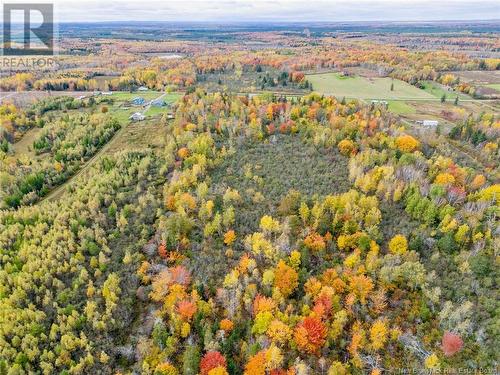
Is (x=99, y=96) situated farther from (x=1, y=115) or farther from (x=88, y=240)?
(x=88, y=240)

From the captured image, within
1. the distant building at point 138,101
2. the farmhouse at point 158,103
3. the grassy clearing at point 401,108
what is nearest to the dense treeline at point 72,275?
the farmhouse at point 158,103

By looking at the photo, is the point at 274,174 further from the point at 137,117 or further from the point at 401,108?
the point at 401,108

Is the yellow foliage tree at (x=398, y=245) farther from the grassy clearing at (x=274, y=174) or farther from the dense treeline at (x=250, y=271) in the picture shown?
the grassy clearing at (x=274, y=174)

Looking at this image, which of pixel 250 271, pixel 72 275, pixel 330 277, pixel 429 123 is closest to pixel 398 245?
pixel 330 277

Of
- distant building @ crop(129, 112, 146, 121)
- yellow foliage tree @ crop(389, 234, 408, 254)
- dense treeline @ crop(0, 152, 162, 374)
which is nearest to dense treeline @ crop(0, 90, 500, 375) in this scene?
dense treeline @ crop(0, 152, 162, 374)

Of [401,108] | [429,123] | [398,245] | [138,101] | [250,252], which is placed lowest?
[250,252]

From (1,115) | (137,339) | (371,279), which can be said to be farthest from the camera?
(1,115)

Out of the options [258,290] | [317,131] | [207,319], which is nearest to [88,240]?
[207,319]

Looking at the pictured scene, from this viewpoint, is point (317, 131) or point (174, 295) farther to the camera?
point (317, 131)
